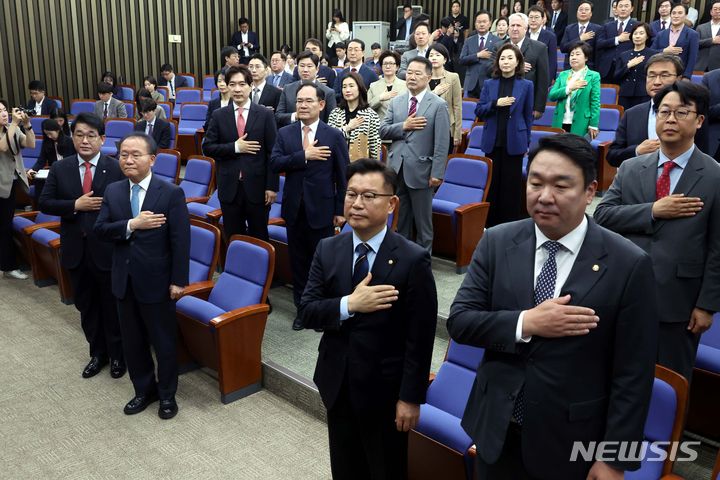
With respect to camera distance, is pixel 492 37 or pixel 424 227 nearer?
pixel 424 227

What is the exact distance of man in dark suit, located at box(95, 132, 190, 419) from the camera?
9.64 ft

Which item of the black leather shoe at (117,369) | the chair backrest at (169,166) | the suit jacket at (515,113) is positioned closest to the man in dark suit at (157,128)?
the chair backrest at (169,166)

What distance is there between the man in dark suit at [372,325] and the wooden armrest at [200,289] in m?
1.75

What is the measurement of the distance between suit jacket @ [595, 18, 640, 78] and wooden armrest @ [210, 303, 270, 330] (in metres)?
5.09

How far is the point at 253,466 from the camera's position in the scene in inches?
110

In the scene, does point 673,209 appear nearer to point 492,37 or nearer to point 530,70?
point 530,70

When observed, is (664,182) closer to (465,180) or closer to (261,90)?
(465,180)

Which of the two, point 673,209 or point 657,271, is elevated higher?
point 673,209

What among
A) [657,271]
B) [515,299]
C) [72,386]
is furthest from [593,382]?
[72,386]

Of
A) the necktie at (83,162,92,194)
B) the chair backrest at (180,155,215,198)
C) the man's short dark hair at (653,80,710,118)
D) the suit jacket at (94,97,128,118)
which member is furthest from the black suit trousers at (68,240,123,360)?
the suit jacket at (94,97,128,118)

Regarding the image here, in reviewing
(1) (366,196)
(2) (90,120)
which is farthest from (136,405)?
(1) (366,196)

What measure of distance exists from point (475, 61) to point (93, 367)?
460 centimetres

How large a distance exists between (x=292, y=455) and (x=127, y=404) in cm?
100

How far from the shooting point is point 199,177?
5289mm
